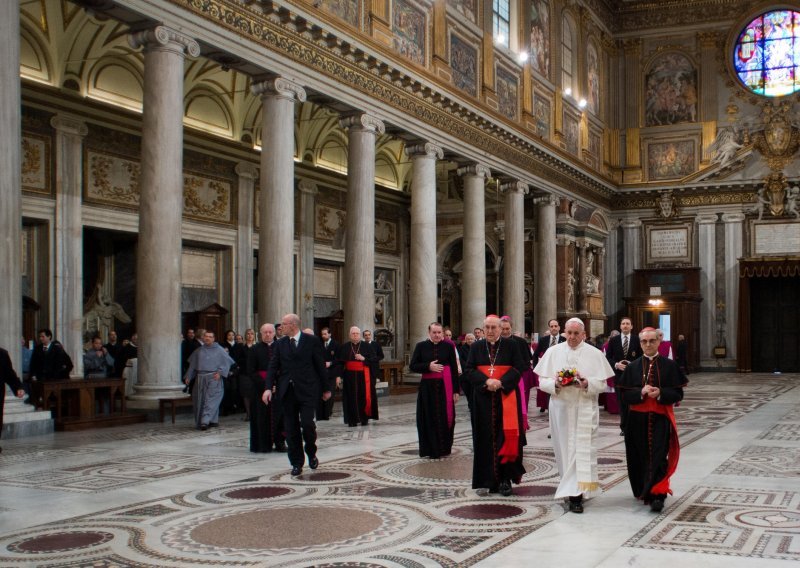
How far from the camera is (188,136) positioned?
70.3 ft

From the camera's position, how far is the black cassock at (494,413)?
26.5 feet

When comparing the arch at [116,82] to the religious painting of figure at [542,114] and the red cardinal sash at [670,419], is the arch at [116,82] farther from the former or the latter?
the red cardinal sash at [670,419]

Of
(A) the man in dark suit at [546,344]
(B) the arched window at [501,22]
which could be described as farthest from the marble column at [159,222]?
(B) the arched window at [501,22]

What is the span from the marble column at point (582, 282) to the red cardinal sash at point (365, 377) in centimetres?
1811

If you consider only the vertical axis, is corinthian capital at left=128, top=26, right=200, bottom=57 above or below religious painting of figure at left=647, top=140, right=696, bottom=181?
below

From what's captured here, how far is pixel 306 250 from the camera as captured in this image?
26.0 metres

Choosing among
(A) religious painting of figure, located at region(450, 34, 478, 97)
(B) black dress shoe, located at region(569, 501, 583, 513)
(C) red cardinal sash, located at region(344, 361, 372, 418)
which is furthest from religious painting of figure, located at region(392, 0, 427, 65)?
(B) black dress shoe, located at region(569, 501, 583, 513)

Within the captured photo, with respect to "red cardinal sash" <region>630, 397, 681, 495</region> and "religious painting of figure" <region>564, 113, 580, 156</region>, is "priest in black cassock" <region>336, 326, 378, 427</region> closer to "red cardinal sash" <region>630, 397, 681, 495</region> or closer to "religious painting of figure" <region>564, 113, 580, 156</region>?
"red cardinal sash" <region>630, 397, 681, 495</region>

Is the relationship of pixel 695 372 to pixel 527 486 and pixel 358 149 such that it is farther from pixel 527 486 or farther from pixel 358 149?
pixel 527 486

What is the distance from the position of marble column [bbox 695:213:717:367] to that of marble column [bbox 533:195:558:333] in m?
7.75

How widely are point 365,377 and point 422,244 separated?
7.70 metres

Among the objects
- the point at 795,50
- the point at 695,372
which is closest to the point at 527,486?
the point at 695,372

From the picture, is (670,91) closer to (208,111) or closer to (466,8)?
(466,8)

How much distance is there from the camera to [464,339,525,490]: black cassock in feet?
26.5
